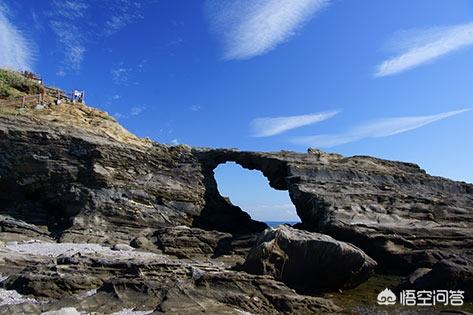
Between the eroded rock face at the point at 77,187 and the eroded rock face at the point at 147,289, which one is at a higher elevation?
the eroded rock face at the point at 77,187

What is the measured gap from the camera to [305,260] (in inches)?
813

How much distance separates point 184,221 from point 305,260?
15.3m

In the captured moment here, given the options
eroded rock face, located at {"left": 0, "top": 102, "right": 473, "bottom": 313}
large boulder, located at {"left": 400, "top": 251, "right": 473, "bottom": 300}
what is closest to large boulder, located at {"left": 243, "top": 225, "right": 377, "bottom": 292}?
eroded rock face, located at {"left": 0, "top": 102, "right": 473, "bottom": 313}

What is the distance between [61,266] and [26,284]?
157 centimetres

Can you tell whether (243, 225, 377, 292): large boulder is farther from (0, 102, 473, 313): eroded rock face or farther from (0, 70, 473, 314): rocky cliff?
(0, 102, 473, 313): eroded rock face

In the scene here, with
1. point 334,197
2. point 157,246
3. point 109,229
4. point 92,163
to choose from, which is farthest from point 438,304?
point 92,163

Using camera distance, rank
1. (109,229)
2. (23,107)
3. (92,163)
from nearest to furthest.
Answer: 1. (109,229)
2. (92,163)
3. (23,107)

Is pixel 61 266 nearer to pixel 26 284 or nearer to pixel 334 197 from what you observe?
pixel 26 284

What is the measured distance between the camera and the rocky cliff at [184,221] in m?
17.4

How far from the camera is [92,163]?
3200 centimetres

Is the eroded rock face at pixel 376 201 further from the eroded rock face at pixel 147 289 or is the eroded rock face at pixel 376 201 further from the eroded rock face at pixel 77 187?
the eroded rock face at pixel 147 289

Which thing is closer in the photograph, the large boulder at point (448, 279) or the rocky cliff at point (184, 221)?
the rocky cliff at point (184, 221)

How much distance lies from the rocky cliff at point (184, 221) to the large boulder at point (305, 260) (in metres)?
0.07

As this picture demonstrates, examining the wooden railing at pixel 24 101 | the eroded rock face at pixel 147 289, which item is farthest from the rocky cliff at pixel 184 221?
the wooden railing at pixel 24 101
